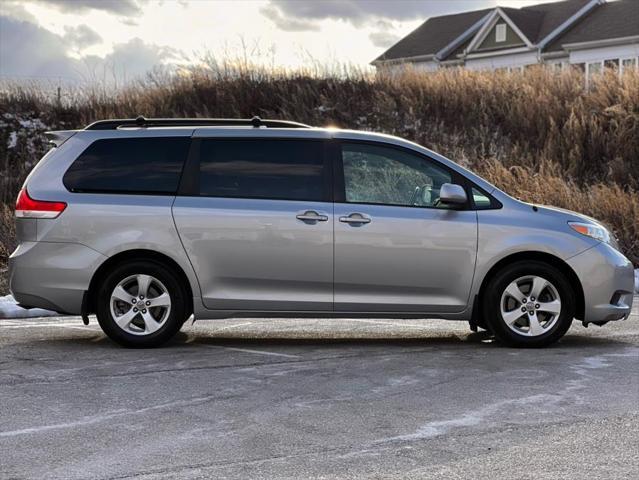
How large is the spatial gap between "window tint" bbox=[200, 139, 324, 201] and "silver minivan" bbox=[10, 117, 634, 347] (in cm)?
1

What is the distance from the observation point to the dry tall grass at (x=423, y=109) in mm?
23422

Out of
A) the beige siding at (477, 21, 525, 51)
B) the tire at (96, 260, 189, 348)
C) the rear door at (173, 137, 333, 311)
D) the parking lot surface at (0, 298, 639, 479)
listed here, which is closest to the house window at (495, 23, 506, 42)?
the beige siding at (477, 21, 525, 51)

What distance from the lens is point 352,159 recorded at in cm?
910

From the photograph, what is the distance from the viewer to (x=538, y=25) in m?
54.6

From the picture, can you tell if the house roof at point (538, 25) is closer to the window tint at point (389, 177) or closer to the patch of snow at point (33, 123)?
the patch of snow at point (33, 123)

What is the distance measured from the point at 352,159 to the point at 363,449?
3986mm

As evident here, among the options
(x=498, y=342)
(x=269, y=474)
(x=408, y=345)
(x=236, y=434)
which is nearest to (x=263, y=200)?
(x=408, y=345)

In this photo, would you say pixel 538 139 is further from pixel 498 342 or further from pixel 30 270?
pixel 30 270

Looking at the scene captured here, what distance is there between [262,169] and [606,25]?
45.9m

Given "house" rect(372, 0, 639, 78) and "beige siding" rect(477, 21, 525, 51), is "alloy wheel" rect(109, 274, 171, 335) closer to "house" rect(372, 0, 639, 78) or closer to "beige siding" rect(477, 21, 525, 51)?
"house" rect(372, 0, 639, 78)

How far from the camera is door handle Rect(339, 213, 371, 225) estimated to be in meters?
8.80

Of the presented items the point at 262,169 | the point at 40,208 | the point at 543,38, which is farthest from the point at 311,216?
the point at 543,38

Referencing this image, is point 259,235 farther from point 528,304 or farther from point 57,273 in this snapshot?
point 528,304

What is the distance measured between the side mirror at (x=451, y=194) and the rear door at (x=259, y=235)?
0.96 metres
